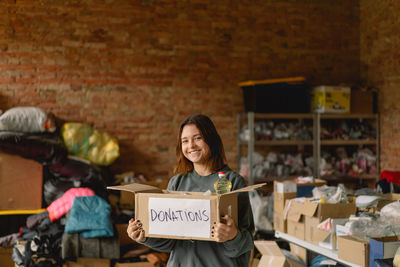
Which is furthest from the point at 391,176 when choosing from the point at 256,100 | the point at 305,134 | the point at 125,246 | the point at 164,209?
the point at 164,209

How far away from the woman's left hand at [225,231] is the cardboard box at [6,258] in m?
3.20

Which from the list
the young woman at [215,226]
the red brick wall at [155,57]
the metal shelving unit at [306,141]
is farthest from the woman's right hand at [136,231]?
the red brick wall at [155,57]

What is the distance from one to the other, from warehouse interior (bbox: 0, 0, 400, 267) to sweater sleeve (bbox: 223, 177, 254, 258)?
2728mm

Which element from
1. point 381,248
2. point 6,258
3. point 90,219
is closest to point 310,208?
point 381,248

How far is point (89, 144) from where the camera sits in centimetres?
459

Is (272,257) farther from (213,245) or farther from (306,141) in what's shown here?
(306,141)

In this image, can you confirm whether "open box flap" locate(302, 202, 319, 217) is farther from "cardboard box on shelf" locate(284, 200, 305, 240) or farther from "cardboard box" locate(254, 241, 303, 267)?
"cardboard box" locate(254, 241, 303, 267)

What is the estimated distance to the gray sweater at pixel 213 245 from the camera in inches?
61.5

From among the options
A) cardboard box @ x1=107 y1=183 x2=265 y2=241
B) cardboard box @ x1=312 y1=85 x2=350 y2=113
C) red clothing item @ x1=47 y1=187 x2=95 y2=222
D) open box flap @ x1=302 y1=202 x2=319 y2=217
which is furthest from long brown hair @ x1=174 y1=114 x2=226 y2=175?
cardboard box @ x1=312 y1=85 x2=350 y2=113

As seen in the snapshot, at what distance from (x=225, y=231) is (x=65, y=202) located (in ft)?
9.47

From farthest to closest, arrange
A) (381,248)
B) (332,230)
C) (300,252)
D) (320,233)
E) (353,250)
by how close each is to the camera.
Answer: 1. (300,252)
2. (320,233)
3. (332,230)
4. (353,250)
5. (381,248)

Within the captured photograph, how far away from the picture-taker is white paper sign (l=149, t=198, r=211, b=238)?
1524 millimetres

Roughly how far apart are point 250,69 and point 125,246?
266cm

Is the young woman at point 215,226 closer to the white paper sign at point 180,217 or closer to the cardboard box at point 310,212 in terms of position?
the white paper sign at point 180,217
